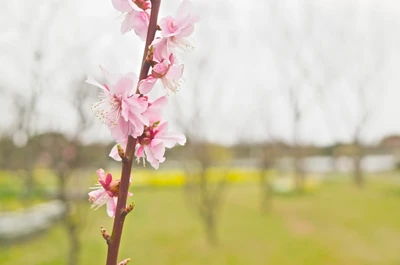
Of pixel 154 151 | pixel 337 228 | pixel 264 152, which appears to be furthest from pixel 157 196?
pixel 154 151

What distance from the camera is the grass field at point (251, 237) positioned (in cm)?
544

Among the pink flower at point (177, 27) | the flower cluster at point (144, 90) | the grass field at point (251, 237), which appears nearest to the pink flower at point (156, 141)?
the flower cluster at point (144, 90)

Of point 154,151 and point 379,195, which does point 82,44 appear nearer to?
point 154,151

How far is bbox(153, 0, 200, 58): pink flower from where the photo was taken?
0.48m

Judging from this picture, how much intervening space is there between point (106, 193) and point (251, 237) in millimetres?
6255

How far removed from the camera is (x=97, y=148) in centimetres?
565

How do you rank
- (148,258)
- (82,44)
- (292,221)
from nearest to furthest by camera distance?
(82,44), (148,258), (292,221)

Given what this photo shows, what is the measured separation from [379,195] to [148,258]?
295 inches

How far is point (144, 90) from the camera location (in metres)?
0.46

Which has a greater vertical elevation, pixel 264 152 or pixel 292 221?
pixel 264 152

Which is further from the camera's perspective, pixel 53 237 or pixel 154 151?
pixel 53 237

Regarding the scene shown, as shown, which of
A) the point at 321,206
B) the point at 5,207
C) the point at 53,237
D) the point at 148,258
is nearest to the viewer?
the point at 148,258

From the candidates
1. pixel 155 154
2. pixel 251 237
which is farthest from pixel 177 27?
pixel 251 237

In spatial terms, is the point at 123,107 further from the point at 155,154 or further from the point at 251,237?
the point at 251,237
